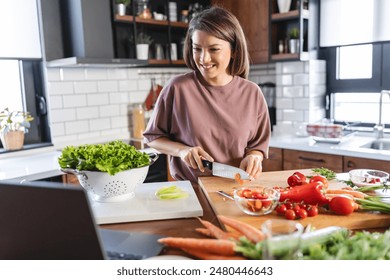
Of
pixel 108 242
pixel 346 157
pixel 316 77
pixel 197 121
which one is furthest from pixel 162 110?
pixel 316 77

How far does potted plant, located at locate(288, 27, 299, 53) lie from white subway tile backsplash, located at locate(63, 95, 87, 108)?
5.85 feet

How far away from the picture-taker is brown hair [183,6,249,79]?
1557mm

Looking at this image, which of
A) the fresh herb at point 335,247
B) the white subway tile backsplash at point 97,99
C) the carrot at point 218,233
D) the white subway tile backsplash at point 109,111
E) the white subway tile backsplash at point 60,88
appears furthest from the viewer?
the white subway tile backsplash at point 109,111

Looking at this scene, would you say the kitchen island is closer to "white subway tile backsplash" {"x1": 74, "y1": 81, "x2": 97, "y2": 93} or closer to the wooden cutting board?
the wooden cutting board

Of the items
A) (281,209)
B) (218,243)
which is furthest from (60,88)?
(218,243)

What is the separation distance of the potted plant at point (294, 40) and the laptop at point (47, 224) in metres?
2.71

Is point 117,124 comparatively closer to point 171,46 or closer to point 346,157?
point 171,46

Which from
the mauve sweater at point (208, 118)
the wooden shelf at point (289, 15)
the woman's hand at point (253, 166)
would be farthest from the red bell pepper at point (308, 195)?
the wooden shelf at point (289, 15)

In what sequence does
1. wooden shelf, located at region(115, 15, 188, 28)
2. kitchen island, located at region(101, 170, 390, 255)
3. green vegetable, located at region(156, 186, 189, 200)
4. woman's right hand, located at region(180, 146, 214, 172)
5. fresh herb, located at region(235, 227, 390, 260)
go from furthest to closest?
1. wooden shelf, located at region(115, 15, 188, 28)
2. woman's right hand, located at region(180, 146, 214, 172)
3. green vegetable, located at region(156, 186, 189, 200)
4. kitchen island, located at region(101, 170, 390, 255)
5. fresh herb, located at region(235, 227, 390, 260)

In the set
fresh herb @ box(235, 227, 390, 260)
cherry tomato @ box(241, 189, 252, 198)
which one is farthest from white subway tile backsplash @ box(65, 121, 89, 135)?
fresh herb @ box(235, 227, 390, 260)

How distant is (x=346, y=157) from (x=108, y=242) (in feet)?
6.68

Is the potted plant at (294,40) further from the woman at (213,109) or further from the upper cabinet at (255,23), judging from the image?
the woman at (213,109)

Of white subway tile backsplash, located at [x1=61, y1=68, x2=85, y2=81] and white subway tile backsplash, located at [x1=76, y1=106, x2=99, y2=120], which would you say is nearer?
white subway tile backsplash, located at [x1=61, y1=68, x2=85, y2=81]

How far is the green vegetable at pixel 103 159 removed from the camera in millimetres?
1206
